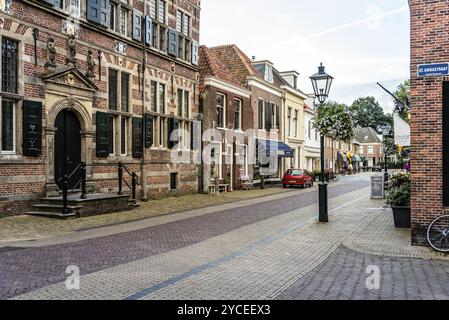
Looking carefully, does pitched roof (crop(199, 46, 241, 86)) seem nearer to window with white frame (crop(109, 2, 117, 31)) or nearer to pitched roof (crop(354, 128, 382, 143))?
window with white frame (crop(109, 2, 117, 31))

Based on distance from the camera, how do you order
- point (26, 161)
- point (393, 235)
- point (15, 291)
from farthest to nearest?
point (26, 161), point (393, 235), point (15, 291)

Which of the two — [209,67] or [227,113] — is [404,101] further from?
[209,67]

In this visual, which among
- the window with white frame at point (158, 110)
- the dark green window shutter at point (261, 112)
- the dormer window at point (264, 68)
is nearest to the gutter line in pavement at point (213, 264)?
the window with white frame at point (158, 110)

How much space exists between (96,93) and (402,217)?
36.3 feet

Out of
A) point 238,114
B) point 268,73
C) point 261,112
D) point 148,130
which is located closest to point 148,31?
point 148,130

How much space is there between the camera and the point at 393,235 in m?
10.1

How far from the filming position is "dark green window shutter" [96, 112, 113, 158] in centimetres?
1578

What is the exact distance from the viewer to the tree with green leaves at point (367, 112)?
358 ft

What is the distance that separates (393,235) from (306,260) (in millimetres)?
3411

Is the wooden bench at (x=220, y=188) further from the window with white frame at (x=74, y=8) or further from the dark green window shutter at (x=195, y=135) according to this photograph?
the window with white frame at (x=74, y=8)

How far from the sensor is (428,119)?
8695 millimetres

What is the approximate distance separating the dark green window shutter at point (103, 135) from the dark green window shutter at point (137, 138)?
5.15 ft

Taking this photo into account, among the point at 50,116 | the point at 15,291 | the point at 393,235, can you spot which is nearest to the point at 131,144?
the point at 50,116
